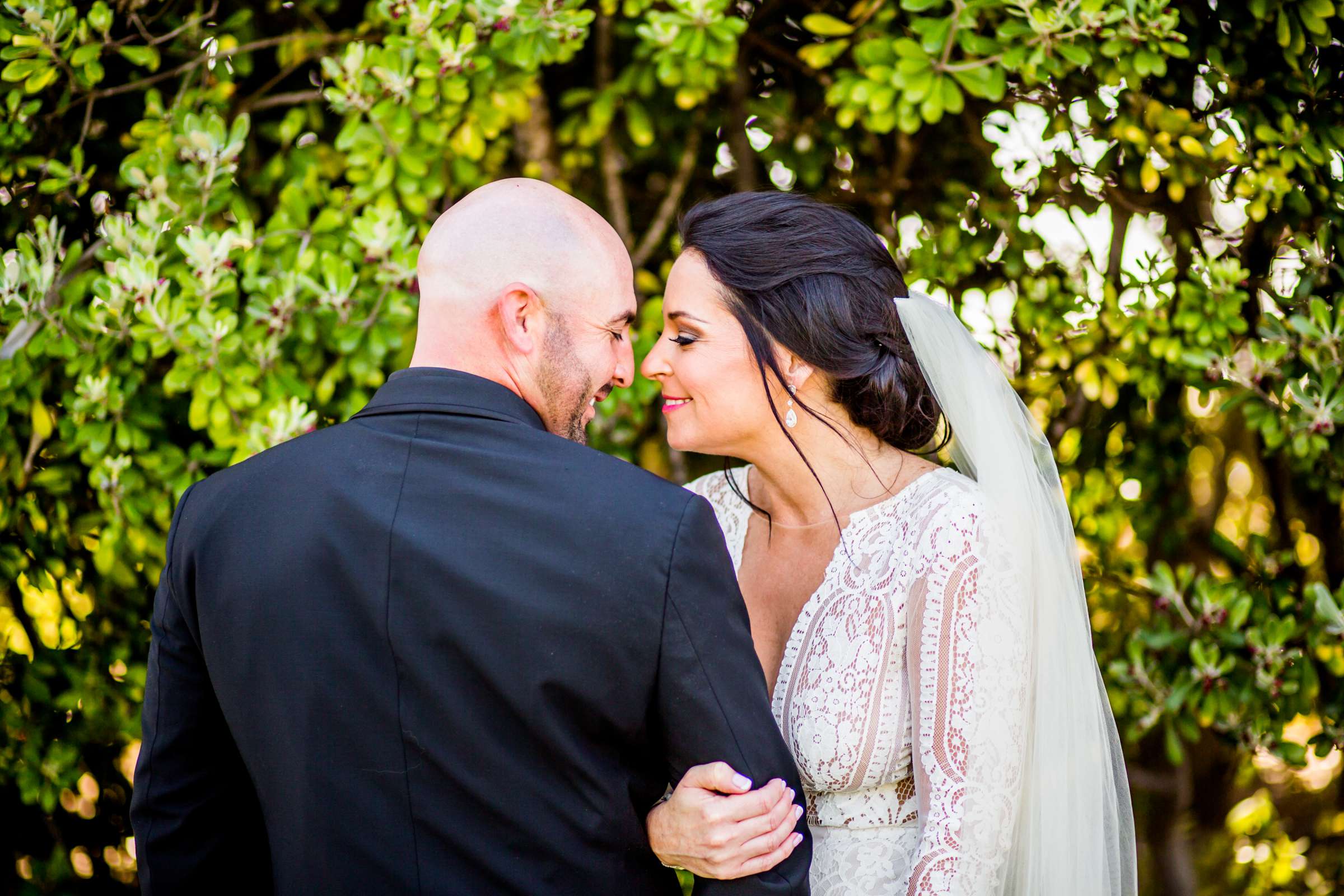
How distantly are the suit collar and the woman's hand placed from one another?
0.57 m

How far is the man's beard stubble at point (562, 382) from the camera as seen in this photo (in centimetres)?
165

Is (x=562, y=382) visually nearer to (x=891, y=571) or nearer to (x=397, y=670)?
(x=397, y=670)

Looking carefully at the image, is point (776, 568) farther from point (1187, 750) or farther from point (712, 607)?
point (1187, 750)

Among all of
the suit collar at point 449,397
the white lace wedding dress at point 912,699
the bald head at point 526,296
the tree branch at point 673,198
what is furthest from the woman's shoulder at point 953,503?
the tree branch at point 673,198

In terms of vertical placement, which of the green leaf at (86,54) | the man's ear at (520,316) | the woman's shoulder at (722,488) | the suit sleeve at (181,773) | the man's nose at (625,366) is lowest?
the woman's shoulder at (722,488)

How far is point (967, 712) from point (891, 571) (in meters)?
0.31

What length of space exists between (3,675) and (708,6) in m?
2.49

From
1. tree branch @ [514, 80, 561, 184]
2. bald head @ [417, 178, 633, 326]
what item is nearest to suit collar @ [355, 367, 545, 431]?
bald head @ [417, 178, 633, 326]

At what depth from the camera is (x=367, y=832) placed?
144 centimetres

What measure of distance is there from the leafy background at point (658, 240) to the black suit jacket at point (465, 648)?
2.95ft

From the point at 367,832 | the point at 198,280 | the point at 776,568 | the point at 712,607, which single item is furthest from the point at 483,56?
the point at 367,832

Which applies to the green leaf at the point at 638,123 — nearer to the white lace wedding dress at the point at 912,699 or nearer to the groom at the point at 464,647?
the white lace wedding dress at the point at 912,699

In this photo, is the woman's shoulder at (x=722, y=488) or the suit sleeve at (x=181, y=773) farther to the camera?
the woman's shoulder at (x=722, y=488)

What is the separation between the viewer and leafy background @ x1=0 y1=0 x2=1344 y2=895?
240 centimetres
